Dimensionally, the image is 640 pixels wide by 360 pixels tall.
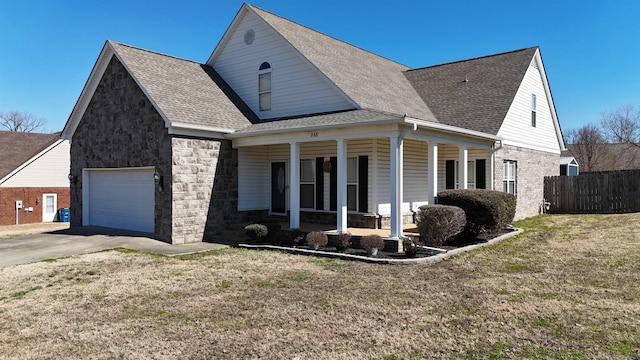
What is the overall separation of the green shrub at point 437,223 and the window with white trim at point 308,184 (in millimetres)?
5166

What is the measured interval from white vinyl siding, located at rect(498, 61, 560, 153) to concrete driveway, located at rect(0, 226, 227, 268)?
12342 mm

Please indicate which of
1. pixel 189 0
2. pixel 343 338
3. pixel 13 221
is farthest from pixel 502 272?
pixel 13 221

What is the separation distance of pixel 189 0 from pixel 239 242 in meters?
9.30

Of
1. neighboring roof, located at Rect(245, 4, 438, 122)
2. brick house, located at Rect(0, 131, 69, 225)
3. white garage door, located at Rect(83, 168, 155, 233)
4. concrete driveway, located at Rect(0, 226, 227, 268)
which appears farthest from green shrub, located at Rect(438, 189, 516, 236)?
brick house, located at Rect(0, 131, 69, 225)

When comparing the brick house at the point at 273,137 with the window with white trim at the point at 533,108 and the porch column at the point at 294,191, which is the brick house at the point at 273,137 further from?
the window with white trim at the point at 533,108

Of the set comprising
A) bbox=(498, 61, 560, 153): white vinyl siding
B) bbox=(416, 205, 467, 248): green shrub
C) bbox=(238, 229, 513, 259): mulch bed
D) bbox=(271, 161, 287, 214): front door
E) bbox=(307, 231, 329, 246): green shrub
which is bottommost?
bbox=(238, 229, 513, 259): mulch bed

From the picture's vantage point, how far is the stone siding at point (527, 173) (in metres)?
17.1

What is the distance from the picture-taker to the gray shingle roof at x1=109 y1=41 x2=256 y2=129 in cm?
1385

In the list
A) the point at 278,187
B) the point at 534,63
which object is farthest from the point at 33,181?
the point at 534,63

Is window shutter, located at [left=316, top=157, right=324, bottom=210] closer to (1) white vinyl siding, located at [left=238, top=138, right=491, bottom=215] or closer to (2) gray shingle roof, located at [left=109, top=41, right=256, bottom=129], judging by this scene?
(1) white vinyl siding, located at [left=238, top=138, right=491, bottom=215]

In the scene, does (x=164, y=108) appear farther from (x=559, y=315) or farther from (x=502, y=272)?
(x=559, y=315)

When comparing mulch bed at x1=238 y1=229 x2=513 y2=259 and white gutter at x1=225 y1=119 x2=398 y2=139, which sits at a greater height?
white gutter at x1=225 y1=119 x2=398 y2=139

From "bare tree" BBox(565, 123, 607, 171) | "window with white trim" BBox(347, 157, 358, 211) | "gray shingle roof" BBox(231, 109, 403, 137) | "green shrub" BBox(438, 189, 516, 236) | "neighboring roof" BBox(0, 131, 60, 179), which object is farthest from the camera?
"bare tree" BBox(565, 123, 607, 171)

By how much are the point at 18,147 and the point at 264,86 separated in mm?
19836
